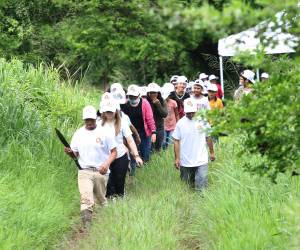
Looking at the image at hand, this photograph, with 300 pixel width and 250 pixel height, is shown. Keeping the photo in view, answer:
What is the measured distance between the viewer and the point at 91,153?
30.2 feet

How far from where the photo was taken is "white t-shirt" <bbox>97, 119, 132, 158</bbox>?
9.61 metres

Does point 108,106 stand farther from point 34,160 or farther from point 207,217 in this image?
point 207,217

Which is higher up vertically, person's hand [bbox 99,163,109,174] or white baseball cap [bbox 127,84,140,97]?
white baseball cap [bbox 127,84,140,97]

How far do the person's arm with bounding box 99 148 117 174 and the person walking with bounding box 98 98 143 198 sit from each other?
0.42 metres

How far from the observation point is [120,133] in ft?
33.4

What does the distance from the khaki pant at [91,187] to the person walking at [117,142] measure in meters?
0.63

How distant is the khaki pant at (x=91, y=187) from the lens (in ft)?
29.7

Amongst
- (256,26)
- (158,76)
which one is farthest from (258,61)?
(158,76)

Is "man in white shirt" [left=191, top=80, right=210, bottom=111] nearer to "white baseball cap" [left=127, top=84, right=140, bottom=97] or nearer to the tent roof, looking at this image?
"white baseball cap" [left=127, top=84, right=140, bottom=97]

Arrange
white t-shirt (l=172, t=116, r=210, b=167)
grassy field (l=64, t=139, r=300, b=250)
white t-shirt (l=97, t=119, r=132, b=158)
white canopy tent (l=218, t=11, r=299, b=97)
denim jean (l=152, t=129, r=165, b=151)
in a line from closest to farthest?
white canopy tent (l=218, t=11, r=299, b=97) → grassy field (l=64, t=139, r=300, b=250) → white t-shirt (l=97, t=119, r=132, b=158) → white t-shirt (l=172, t=116, r=210, b=167) → denim jean (l=152, t=129, r=165, b=151)

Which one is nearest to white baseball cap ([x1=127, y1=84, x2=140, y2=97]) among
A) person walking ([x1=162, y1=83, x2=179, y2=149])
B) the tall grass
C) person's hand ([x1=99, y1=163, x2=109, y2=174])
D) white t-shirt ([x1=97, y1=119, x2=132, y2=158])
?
white t-shirt ([x1=97, y1=119, x2=132, y2=158])

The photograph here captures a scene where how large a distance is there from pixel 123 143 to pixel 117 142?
1.28ft

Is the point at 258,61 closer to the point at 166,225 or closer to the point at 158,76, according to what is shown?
the point at 166,225

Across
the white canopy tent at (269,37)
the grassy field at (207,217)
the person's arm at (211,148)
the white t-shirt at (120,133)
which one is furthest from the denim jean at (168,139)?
the white canopy tent at (269,37)
